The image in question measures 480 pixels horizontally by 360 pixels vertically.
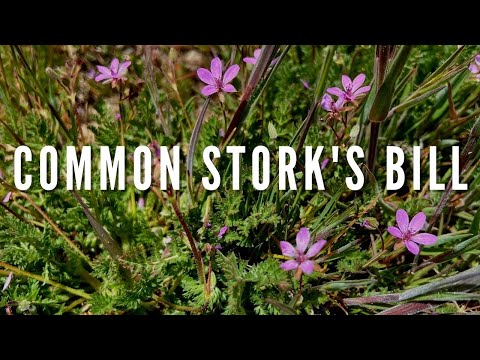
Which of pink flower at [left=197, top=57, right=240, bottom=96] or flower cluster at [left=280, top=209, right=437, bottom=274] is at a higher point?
pink flower at [left=197, top=57, right=240, bottom=96]

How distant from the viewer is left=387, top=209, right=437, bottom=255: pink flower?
959 millimetres

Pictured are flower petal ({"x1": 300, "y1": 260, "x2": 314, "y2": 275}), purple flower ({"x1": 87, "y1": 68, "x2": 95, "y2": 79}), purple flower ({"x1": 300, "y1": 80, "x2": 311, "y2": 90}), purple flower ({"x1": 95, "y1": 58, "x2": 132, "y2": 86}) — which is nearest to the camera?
flower petal ({"x1": 300, "y1": 260, "x2": 314, "y2": 275})

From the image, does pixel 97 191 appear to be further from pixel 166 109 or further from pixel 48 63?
pixel 48 63

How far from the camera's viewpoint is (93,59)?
5.42 feet

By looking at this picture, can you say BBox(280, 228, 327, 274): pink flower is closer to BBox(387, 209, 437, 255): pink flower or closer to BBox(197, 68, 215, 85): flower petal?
BBox(387, 209, 437, 255): pink flower

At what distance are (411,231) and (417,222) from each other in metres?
0.02

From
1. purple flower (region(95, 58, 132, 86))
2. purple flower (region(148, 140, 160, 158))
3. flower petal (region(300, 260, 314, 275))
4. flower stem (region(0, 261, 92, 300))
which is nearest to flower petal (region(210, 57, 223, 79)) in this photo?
purple flower (region(95, 58, 132, 86))

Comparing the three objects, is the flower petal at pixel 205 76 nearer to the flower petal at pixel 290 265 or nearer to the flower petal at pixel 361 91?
the flower petal at pixel 361 91

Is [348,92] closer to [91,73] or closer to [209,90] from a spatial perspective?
[209,90]

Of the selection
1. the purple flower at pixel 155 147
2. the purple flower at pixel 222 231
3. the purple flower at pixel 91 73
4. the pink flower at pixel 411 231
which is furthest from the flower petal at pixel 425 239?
the purple flower at pixel 91 73

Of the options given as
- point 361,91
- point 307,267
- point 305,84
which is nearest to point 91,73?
point 305,84

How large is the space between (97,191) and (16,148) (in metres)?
0.22

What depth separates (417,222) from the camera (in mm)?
972

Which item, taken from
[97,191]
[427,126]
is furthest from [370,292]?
[97,191]
